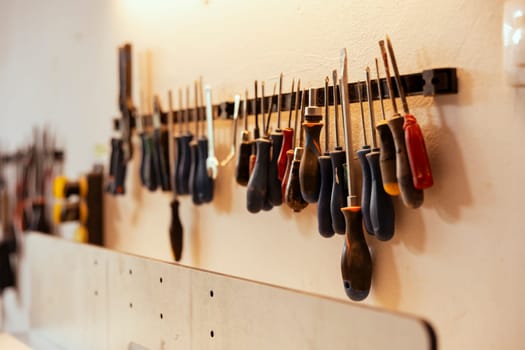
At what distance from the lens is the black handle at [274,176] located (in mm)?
1329

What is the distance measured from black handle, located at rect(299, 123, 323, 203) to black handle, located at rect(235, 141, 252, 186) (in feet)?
0.74

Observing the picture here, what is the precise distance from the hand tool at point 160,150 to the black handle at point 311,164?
64 cm

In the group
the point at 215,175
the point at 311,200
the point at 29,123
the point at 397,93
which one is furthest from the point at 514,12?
the point at 29,123

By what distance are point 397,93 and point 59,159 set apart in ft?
5.73

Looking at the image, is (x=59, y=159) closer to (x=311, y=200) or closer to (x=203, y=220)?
(x=203, y=220)

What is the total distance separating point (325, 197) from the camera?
3.95ft

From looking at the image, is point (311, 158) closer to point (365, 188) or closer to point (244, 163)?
point (365, 188)

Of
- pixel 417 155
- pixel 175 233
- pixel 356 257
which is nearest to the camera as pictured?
pixel 417 155

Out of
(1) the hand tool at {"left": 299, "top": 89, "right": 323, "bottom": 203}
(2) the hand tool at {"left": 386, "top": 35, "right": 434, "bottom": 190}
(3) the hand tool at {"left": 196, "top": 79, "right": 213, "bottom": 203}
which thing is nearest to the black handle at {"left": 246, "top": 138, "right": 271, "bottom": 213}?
(1) the hand tool at {"left": 299, "top": 89, "right": 323, "bottom": 203}

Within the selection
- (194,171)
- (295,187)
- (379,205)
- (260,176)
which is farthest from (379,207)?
(194,171)

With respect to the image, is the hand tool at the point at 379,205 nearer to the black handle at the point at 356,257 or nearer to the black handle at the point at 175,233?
the black handle at the point at 356,257

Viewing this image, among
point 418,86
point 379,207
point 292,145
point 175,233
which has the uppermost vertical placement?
point 418,86

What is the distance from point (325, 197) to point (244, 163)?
28 cm

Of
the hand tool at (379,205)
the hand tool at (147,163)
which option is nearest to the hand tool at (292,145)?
the hand tool at (379,205)
